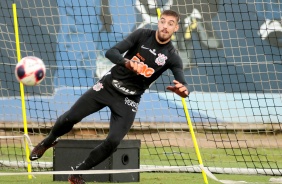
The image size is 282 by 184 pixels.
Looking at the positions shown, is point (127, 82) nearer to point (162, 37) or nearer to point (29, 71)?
point (162, 37)

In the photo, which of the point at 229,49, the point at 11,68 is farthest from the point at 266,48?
the point at 11,68

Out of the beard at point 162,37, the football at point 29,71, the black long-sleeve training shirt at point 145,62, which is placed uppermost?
the beard at point 162,37

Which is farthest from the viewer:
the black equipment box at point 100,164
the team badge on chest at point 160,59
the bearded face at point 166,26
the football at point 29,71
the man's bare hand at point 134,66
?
the black equipment box at point 100,164

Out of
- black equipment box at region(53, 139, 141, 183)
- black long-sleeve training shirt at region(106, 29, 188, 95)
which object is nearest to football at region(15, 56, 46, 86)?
black long-sleeve training shirt at region(106, 29, 188, 95)

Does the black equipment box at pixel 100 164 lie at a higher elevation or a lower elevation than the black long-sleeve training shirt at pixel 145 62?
lower

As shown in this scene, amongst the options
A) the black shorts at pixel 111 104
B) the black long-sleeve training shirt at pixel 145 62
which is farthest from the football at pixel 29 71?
the black long-sleeve training shirt at pixel 145 62

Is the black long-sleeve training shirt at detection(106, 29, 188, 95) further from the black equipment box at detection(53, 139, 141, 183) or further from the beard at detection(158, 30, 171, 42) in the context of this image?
the black equipment box at detection(53, 139, 141, 183)

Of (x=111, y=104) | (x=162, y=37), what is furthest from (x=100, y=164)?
(x=162, y=37)

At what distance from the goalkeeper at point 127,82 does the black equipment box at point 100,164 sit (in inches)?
38.2

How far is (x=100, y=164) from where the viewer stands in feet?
34.3

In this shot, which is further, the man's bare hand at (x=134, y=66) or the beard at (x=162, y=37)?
the beard at (x=162, y=37)

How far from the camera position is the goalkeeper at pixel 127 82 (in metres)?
9.30

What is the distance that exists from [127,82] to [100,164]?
1543mm

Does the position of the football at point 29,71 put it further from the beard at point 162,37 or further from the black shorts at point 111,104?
the beard at point 162,37
